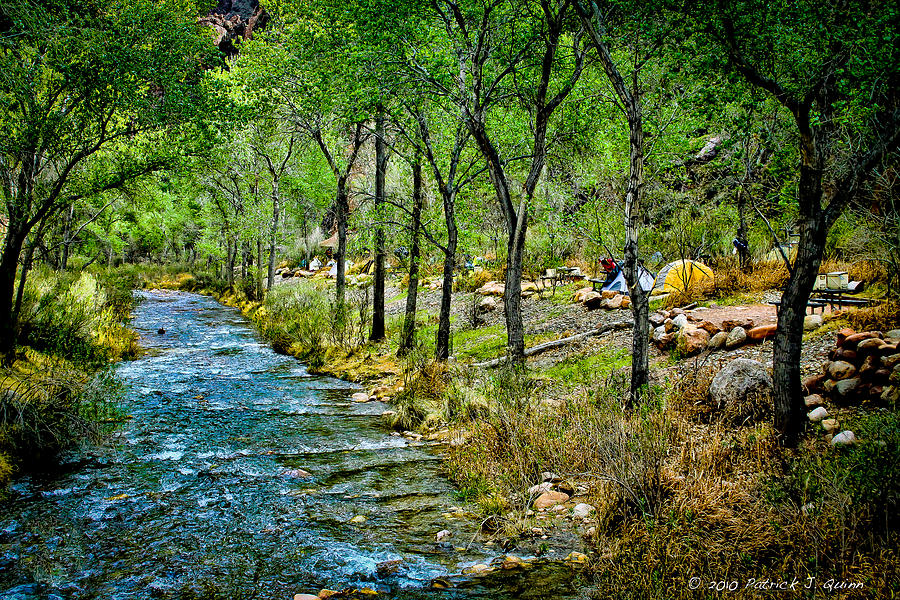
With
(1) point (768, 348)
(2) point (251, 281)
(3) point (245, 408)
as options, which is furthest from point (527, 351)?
(2) point (251, 281)

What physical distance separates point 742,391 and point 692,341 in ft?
12.0

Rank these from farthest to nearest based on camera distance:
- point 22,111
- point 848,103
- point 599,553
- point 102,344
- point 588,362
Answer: point 102,344, point 588,362, point 22,111, point 848,103, point 599,553

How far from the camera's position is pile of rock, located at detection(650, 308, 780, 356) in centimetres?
1036

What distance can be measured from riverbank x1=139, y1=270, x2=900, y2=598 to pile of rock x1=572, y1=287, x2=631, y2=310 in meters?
5.94

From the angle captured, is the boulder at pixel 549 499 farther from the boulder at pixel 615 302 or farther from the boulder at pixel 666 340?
the boulder at pixel 615 302

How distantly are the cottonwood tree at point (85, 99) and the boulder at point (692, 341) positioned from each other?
38.5ft

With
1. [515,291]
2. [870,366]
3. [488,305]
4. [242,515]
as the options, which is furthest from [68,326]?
[870,366]

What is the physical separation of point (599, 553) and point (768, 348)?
6940 millimetres

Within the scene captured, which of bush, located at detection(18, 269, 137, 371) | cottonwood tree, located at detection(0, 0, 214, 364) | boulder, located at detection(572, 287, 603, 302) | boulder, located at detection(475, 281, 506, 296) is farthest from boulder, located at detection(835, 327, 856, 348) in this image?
boulder, located at detection(475, 281, 506, 296)

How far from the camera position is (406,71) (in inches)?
444

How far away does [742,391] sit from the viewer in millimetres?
7102

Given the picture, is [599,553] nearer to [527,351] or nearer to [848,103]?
[848,103]

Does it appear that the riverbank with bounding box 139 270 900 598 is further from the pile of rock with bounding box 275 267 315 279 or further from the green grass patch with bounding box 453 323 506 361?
the pile of rock with bounding box 275 267 315 279

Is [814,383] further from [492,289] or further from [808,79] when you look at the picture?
[492,289]
